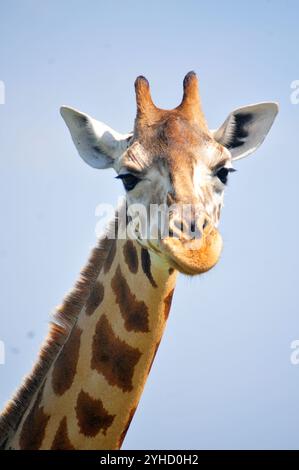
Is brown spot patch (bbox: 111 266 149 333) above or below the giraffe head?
below

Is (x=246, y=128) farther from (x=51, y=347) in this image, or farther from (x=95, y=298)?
(x=51, y=347)

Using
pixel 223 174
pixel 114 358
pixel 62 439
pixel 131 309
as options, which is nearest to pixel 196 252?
pixel 131 309

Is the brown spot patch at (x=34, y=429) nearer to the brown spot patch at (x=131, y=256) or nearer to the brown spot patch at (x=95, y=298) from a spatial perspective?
the brown spot patch at (x=95, y=298)

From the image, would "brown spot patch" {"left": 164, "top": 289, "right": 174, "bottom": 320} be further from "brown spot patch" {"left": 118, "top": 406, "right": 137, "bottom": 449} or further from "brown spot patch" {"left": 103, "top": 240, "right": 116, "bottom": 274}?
"brown spot patch" {"left": 118, "top": 406, "right": 137, "bottom": 449}

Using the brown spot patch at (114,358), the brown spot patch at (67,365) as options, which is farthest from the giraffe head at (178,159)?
the brown spot patch at (67,365)

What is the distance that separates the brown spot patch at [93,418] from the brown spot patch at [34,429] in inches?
14.9

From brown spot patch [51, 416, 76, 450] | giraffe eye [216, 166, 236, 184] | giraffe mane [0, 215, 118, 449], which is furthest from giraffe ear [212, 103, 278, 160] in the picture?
brown spot patch [51, 416, 76, 450]

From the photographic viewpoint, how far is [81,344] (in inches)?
313

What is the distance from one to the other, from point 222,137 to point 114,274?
189 centimetres

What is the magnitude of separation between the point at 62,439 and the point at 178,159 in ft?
9.44

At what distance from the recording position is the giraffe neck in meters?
7.63

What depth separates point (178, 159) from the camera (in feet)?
24.6

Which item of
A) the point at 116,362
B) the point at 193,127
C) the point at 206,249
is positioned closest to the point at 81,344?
the point at 116,362
